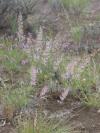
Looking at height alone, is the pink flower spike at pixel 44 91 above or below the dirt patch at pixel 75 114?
above

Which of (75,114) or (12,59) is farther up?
(12,59)

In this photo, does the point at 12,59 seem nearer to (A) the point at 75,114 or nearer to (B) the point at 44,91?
(B) the point at 44,91

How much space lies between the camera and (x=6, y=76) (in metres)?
4.49

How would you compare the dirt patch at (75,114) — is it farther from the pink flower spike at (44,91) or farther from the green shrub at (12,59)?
the green shrub at (12,59)

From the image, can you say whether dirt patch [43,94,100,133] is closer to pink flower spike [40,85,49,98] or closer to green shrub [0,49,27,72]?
pink flower spike [40,85,49,98]

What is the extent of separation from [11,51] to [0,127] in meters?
1.62

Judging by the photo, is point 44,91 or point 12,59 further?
point 12,59

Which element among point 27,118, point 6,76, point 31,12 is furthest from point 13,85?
point 31,12

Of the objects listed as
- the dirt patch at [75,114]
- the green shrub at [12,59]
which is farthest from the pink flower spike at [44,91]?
the green shrub at [12,59]

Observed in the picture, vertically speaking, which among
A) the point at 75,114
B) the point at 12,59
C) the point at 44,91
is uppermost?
the point at 12,59

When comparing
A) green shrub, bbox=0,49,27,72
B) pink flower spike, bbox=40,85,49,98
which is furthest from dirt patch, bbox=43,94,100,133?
green shrub, bbox=0,49,27,72

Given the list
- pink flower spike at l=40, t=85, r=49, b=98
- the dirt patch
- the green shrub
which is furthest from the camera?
the green shrub

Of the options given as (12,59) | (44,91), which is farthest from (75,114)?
(12,59)

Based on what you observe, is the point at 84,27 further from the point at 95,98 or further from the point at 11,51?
the point at 95,98
